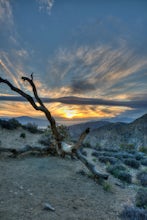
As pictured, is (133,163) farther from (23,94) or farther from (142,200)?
(23,94)

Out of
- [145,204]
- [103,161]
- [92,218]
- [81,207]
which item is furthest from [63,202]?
[103,161]

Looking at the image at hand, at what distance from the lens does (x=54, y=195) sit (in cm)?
773

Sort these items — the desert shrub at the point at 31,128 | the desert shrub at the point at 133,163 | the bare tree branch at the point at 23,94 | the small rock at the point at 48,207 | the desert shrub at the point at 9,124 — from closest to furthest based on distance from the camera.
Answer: the small rock at the point at 48,207 < the bare tree branch at the point at 23,94 < the desert shrub at the point at 133,163 < the desert shrub at the point at 9,124 < the desert shrub at the point at 31,128

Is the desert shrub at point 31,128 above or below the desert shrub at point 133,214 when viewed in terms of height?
above

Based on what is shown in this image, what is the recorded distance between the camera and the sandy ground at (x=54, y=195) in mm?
6234

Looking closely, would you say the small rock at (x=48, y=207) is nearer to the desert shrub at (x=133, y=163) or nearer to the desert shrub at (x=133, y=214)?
the desert shrub at (x=133, y=214)

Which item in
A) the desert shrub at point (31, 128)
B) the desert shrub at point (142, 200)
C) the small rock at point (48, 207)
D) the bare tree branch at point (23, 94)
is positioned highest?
the bare tree branch at point (23, 94)

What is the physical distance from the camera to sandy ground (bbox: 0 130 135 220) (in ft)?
20.5

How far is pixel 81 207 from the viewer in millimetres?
6902

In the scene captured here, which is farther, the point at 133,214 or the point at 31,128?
the point at 31,128

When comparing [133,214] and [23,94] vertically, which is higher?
[23,94]

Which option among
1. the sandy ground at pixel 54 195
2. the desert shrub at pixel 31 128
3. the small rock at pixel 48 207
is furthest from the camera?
the desert shrub at pixel 31 128

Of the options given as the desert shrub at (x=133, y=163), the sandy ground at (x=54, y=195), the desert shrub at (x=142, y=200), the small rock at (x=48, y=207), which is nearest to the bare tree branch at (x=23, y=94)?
the sandy ground at (x=54, y=195)

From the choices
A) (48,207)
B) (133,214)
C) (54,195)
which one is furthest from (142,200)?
(48,207)
